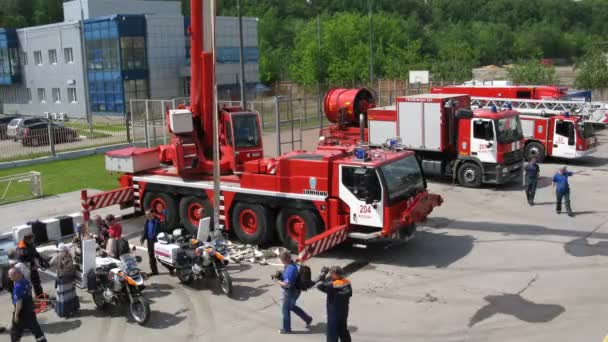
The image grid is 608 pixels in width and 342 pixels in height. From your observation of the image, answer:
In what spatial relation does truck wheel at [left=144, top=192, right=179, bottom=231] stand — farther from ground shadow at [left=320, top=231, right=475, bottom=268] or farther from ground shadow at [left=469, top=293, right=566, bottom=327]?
ground shadow at [left=469, top=293, right=566, bottom=327]

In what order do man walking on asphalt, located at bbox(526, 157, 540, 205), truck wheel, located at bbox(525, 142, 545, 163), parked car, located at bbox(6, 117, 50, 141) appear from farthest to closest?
parked car, located at bbox(6, 117, 50, 141) < truck wheel, located at bbox(525, 142, 545, 163) < man walking on asphalt, located at bbox(526, 157, 540, 205)

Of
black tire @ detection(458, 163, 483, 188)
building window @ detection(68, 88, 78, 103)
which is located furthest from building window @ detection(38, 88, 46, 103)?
black tire @ detection(458, 163, 483, 188)

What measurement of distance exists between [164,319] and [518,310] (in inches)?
235

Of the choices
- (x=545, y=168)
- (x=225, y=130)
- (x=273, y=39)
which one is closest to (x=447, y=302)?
(x=225, y=130)

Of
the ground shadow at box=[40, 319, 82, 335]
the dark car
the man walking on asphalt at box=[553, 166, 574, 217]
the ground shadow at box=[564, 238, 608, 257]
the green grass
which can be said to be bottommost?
the ground shadow at box=[40, 319, 82, 335]

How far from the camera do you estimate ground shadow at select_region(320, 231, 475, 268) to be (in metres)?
13.8

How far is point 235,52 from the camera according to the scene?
181ft

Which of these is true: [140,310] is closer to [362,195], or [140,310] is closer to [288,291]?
[288,291]

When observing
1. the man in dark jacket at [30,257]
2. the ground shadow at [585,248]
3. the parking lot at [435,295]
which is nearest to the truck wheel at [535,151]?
the parking lot at [435,295]

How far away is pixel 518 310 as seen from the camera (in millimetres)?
10914

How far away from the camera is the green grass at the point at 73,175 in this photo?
22828 mm

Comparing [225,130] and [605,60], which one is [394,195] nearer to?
[225,130]

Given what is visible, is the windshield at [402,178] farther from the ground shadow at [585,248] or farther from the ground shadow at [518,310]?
the ground shadow at [585,248]

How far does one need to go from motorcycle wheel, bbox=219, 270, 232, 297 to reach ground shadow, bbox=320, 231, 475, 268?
9.73 feet
